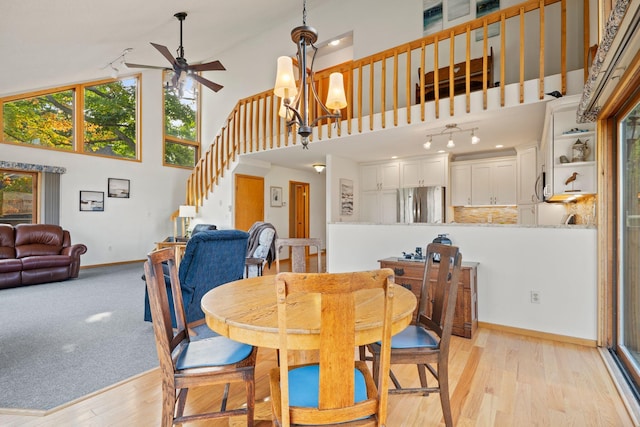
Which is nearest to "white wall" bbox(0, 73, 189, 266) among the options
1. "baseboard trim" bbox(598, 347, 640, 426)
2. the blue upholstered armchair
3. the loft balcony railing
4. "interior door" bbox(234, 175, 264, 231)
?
the loft balcony railing

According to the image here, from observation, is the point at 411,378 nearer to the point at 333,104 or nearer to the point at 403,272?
the point at 403,272

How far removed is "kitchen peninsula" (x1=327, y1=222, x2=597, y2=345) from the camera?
9.43 feet

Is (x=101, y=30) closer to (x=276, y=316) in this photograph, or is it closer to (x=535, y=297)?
(x=276, y=316)

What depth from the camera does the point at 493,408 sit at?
1904mm

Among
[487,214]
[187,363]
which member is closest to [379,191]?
[487,214]

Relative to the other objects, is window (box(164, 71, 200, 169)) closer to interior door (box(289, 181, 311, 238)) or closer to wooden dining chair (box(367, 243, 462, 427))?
interior door (box(289, 181, 311, 238))

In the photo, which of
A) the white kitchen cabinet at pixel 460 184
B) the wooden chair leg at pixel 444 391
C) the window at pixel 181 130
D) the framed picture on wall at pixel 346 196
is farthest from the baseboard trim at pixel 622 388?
the window at pixel 181 130

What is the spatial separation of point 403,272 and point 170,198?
268 inches

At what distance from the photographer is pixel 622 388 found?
2.07 meters

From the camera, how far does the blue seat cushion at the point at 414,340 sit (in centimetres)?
169

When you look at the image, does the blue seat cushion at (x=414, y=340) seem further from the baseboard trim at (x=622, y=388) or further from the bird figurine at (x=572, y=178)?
the bird figurine at (x=572, y=178)

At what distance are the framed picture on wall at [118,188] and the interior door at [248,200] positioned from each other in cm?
277

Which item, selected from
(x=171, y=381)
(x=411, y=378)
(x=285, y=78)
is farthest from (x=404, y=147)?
(x=171, y=381)

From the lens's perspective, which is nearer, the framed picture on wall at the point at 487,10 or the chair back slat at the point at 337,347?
the chair back slat at the point at 337,347
